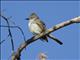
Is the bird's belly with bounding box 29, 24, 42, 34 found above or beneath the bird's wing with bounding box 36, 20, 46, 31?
beneath

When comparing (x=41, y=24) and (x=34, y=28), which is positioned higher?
(x=41, y=24)

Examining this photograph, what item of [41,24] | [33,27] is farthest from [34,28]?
[41,24]

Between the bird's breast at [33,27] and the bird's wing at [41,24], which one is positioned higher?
the bird's wing at [41,24]

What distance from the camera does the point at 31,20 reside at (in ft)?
19.3

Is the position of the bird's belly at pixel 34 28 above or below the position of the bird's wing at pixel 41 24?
→ below

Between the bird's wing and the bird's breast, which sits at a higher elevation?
the bird's wing

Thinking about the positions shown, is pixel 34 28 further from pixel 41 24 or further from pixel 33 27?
pixel 41 24

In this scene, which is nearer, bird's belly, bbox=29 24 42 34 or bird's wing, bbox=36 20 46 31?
bird's wing, bbox=36 20 46 31

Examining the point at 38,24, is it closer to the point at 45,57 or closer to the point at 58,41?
the point at 58,41

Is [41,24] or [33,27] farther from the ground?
[41,24]

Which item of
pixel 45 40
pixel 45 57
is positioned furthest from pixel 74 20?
pixel 45 40

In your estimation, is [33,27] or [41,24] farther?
[33,27]

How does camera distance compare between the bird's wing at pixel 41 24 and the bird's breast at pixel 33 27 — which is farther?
the bird's breast at pixel 33 27

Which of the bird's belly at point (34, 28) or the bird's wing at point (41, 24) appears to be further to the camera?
the bird's belly at point (34, 28)
